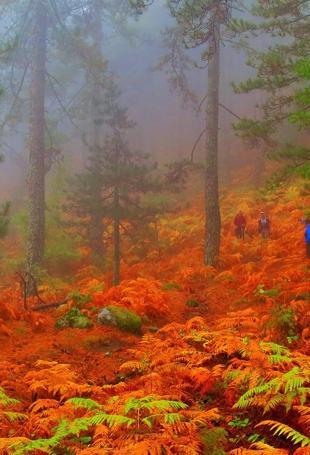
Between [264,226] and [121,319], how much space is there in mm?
10722

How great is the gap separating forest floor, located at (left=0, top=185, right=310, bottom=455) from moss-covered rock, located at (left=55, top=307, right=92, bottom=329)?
0.52 ft

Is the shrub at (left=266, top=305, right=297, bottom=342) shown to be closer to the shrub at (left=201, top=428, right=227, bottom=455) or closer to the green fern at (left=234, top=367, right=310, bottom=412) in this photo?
the green fern at (left=234, top=367, right=310, bottom=412)

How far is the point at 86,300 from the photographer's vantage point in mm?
10820

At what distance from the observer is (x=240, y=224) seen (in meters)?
19.5

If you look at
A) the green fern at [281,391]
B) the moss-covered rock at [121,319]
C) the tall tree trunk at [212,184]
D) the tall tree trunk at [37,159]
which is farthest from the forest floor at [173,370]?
the tall tree trunk at [37,159]

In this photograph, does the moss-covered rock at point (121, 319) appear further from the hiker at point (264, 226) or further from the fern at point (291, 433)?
the hiker at point (264, 226)

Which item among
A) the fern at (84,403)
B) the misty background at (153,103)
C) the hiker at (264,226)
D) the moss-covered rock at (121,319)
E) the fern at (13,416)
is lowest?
the fern at (13,416)

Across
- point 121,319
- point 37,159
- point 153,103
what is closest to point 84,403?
point 121,319

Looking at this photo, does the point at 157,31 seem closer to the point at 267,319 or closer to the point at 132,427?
the point at 267,319

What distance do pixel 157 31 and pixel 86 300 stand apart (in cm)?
3673

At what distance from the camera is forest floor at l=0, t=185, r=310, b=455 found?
13.4ft

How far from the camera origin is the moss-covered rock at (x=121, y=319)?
9.38m

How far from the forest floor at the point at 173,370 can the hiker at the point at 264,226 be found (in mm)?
2746

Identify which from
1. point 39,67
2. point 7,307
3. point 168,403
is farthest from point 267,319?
point 39,67
